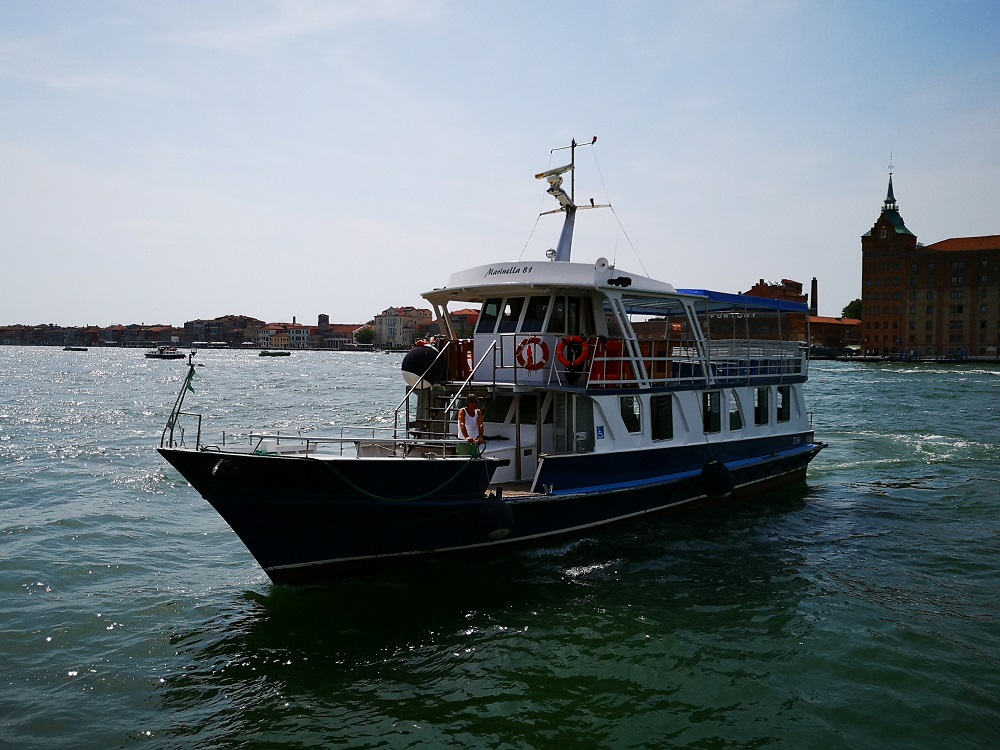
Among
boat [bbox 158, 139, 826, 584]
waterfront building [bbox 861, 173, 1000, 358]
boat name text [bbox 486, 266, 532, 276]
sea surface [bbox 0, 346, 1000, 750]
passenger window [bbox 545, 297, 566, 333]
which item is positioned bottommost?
sea surface [bbox 0, 346, 1000, 750]

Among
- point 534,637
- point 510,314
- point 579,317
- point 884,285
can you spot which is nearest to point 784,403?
point 579,317

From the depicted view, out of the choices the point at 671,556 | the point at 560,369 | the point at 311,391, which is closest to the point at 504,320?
the point at 560,369

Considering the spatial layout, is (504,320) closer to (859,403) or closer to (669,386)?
(669,386)

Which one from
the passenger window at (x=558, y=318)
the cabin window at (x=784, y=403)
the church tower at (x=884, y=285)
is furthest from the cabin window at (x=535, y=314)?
the church tower at (x=884, y=285)

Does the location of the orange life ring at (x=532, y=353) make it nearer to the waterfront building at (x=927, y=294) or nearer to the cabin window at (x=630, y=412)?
the cabin window at (x=630, y=412)

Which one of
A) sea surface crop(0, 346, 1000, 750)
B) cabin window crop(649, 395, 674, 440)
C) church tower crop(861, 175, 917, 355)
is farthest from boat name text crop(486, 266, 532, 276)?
church tower crop(861, 175, 917, 355)

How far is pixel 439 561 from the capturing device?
11859 millimetres

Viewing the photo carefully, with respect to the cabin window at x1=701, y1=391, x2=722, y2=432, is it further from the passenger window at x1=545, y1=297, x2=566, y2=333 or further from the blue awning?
the passenger window at x1=545, y1=297, x2=566, y2=333

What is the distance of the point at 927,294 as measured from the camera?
11688 cm

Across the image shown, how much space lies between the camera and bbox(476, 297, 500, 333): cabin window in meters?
14.6

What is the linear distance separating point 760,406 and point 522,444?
786 centimetres

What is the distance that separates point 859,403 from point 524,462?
39135 millimetres

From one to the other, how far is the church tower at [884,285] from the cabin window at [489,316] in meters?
124

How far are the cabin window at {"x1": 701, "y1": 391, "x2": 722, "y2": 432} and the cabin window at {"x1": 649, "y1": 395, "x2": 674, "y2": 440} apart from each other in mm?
1347
